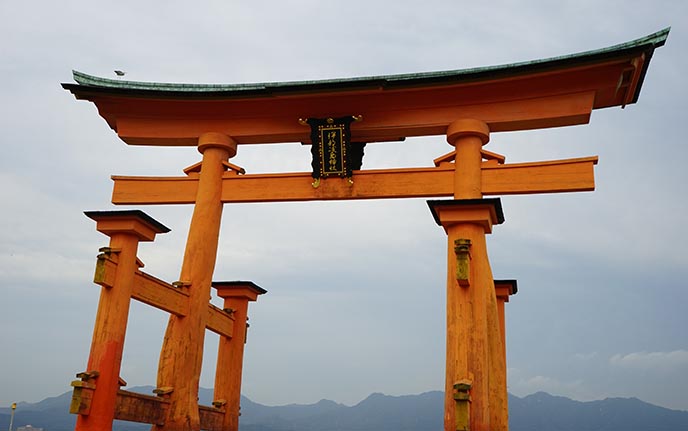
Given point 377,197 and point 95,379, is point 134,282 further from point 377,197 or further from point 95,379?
point 377,197

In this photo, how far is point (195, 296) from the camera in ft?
33.5

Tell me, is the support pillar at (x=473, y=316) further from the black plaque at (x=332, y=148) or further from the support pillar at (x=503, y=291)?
the black plaque at (x=332, y=148)

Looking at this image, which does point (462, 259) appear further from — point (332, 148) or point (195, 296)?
point (195, 296)

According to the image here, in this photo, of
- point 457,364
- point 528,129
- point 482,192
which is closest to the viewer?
point 457,364

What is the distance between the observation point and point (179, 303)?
9.91 m

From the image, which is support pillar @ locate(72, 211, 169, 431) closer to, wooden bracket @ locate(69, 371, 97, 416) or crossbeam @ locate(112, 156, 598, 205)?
wooden bracket @ locate(69, 371, 97, 416)

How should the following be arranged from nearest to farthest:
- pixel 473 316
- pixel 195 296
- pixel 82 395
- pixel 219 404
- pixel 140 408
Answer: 1. pixel 82 395
2. pixel 473 316
3. pixel 140 408
4. pixel 195 296
5. pixel 219 404

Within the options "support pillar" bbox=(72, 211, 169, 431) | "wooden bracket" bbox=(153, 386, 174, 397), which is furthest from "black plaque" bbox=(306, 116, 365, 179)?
"wooden bracket" bbox=(153, 386, 174, 397)

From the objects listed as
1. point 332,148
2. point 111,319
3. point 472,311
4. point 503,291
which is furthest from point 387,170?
point 111,319

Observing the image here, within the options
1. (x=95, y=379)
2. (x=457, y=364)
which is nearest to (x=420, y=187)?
(x=457, y=364)

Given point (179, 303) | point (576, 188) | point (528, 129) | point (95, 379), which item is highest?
point (528, 129)

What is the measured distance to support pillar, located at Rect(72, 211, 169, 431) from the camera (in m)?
8.41

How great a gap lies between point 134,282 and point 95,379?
1.43 meters

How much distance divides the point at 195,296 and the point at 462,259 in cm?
451
